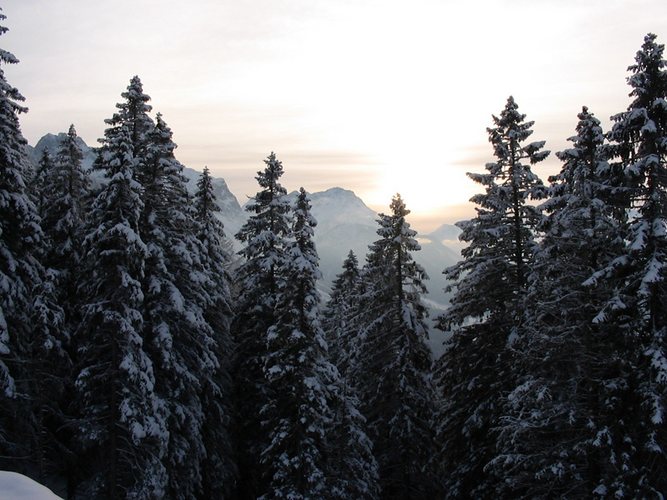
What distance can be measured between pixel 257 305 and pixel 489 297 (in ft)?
36.8

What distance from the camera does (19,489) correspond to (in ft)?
23.7

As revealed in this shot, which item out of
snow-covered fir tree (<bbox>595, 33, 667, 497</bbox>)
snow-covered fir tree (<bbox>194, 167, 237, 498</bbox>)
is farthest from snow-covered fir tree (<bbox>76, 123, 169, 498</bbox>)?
snow-covered fir tree (<bbox>595, 33, 667, 497</bbox>)

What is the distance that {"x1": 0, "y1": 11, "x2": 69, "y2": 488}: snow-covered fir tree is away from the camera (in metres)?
17.5

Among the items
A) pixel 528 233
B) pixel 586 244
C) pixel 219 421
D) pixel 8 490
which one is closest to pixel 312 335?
pixel 219 421

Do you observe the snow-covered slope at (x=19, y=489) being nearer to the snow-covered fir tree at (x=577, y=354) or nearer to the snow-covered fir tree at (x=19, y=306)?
the snow-covered fir tree at (x=19, y=306)

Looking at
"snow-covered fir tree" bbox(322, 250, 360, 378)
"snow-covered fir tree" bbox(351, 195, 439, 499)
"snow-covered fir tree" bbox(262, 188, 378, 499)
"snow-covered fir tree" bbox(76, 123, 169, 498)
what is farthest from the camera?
"snow-covered fir tree" bbox(322, 250, 360, 378)

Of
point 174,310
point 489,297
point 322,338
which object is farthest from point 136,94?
point 489,297

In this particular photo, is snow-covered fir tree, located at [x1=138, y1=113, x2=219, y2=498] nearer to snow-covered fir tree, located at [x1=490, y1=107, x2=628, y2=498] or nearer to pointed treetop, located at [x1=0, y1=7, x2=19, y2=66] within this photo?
pointed treetop, located at [x1=0, y1=7, x2=19, y2=66]

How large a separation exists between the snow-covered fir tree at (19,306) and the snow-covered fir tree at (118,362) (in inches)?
78.0

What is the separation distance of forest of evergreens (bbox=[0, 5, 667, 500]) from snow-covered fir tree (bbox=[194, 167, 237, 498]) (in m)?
0.11

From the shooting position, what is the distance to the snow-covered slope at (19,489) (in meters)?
7.04

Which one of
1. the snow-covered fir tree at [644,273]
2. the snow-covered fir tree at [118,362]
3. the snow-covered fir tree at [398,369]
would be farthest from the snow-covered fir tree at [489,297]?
the snow-covered fir tree at [118,362]

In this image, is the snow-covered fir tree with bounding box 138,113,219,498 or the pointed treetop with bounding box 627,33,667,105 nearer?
the pointed treetop with bounding box 627,33,667,105

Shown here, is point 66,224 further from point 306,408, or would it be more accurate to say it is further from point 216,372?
point 306,408
